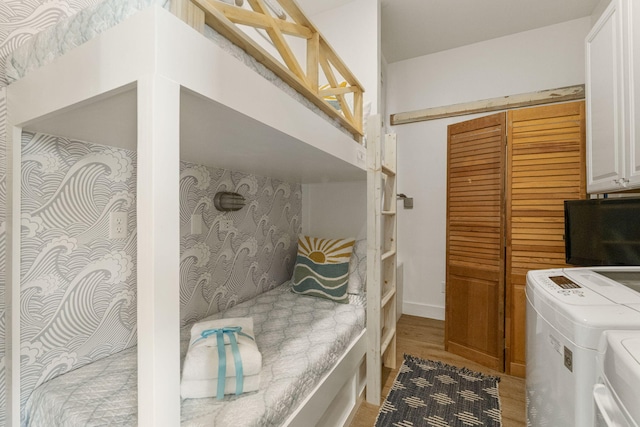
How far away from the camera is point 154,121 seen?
506 millimetres

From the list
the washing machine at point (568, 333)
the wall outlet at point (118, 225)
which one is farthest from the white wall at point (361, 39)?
the wall outlet at point (118, 225)

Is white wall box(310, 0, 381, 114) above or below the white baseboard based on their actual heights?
above

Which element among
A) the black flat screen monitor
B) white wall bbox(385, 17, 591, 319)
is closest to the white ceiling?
white wall bbox(385, 17, 591, 319)

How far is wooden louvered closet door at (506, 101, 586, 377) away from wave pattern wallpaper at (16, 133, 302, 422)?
210cm

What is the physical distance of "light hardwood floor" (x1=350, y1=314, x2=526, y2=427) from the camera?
163cm

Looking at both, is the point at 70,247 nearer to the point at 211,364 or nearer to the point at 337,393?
the point at 211,364

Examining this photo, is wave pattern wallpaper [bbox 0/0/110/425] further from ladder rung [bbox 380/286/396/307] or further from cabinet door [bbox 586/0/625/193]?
cabinet door [bbox 586/0/625/193]

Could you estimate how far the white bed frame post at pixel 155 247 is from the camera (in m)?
0.51

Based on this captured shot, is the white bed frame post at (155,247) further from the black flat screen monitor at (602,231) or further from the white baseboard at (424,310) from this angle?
the white baseboard at (424,310)

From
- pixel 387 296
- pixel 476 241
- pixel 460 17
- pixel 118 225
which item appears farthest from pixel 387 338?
pixel 460 17

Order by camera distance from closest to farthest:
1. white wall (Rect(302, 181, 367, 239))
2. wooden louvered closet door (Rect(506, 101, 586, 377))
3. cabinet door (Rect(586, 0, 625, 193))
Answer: cabinet door (Rect(586, 0, 625, 193)) < wooden louvered closet door (Rect(506, 101, 586, 377)) < white wall (Rect(302, 181, 367, 239))

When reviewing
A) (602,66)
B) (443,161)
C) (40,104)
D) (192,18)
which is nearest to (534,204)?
A: (602,66)

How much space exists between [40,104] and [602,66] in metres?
2.53

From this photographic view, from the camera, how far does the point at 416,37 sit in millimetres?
2770
